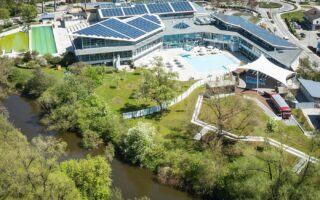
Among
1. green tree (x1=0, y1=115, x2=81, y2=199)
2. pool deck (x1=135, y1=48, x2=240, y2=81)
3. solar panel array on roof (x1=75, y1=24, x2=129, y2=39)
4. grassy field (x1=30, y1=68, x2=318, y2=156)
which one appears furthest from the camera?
solar panel array on roof (x1=75, y1=24, x2=129, y2=39)

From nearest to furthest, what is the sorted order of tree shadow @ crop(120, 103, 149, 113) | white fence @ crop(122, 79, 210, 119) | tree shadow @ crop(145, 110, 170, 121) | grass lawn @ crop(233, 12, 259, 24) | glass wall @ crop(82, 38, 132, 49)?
1. tree shadow @ crop(145, 110, 170, 121)
2. white fence @ crop(122, 79, 210, 119)
3. tree shadow @ crop(120, 103, 149, 113)
4. glass wall @ crop(82, 38, 132, 49)
5. grass lawn @ crop(233, 12, 259, 24)

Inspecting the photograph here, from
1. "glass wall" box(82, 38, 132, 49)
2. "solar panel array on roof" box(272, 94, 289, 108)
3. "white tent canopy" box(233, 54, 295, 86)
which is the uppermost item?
"glass wall" box(82, 38, 132, 49)

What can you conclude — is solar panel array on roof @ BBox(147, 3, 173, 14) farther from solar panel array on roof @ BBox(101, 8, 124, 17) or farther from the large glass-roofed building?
solar panel array on roof @ BBox(101, 8, 124, 17)

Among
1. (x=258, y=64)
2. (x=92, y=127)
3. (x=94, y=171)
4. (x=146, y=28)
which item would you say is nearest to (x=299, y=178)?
(x=94, y=171)

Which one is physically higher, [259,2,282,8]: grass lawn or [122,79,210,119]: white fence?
[259,2,282,8]: grass lawn

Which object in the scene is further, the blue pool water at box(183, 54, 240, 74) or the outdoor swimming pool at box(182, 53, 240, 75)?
the blue pool water at box(183, 54, 240, 74)

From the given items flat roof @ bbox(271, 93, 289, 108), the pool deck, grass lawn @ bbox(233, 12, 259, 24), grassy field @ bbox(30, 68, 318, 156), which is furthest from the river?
grass lawn @ bbox(233, 12, 259, 24)
